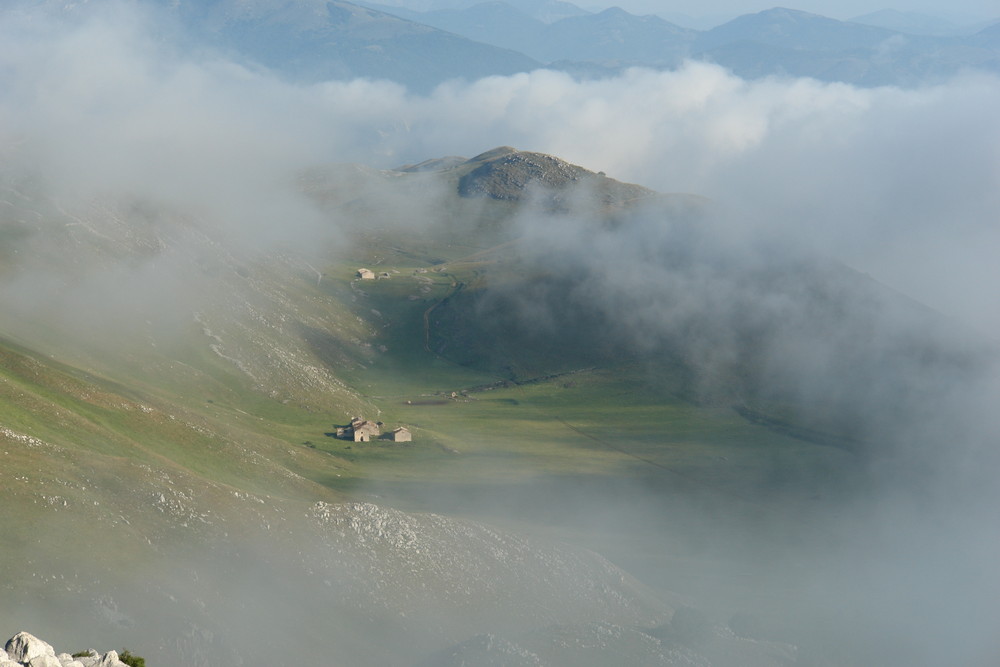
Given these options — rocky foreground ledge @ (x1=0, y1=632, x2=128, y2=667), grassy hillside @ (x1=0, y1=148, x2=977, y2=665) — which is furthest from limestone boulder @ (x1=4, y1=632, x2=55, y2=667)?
grassy hillside @ (x1=0, y1=148, x2=977, y2=665)

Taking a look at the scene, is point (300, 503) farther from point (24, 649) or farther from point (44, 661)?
point (44, 661)

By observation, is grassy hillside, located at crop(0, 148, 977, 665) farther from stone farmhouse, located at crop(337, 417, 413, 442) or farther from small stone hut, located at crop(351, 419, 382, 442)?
small stone hut, located at crop(351, 419, 382, 442)

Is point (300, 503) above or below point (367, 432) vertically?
above

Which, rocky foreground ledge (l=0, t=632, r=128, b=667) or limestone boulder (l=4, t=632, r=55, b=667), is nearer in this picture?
rocky foreground ledge (l=0, t=632, r=128, b=667)

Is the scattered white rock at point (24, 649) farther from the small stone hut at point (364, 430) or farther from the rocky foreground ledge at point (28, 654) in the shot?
the small stone hut at point (364, 430)

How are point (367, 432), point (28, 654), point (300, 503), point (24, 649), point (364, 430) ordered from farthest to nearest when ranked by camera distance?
point (367, 432), point (364, 430), point (300, 503), point (24, 649), point (28, 654)

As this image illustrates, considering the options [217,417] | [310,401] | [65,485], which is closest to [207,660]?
[65,485]

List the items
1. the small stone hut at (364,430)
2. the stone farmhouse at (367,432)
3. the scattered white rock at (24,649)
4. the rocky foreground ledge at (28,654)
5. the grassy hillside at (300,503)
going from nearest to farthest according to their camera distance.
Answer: the rocky foreground ledge at (28,654), the scattered white rock at (24,649), the grassy hillside at (300,503), the small stone hut at (364,430), the stone farmhouse at (367,432)

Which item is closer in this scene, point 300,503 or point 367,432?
point 300,503

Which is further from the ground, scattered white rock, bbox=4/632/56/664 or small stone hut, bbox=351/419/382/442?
scattered white rock, bbox=4/632/56/664

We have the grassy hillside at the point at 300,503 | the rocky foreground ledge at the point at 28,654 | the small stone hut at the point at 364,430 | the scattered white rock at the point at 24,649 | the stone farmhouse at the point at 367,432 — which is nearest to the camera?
the rocky foreground ledge at the point at 28,654

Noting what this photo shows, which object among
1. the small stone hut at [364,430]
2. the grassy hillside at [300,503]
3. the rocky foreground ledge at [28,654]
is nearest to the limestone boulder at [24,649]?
the rocky foreground ledge at [28,654]

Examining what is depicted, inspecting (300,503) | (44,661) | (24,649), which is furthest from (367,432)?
(44,661)
